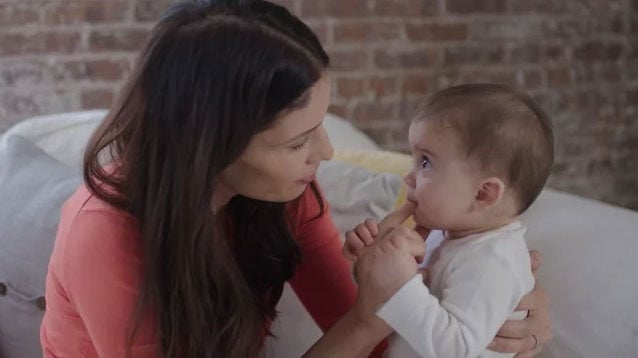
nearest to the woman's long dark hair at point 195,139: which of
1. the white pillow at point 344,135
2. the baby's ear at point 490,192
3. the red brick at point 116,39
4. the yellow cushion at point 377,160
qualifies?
the baby's ear at point 490,192

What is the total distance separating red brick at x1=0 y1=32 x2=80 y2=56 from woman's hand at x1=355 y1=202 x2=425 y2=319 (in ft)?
4.23

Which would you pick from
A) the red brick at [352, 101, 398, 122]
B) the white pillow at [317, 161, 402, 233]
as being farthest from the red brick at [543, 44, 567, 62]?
the white pillow at [317, 161, 402, 233]

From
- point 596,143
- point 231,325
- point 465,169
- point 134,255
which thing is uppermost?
point 465,169

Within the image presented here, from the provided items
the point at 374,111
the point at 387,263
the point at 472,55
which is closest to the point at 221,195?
the point at 387,263

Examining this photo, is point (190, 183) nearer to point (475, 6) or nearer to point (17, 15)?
point (17, 15)

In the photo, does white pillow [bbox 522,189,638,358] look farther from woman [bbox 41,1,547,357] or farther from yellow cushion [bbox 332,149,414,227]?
yellow cushion [bbox 332,149,414,227]

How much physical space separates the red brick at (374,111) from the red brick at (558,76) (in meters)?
0.48

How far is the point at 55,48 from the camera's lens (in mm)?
2160

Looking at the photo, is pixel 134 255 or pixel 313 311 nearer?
pixel 134 255

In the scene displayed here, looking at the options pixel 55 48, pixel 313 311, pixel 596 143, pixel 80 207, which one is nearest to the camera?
pixel 80 207

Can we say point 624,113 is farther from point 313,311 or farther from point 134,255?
point 134,255

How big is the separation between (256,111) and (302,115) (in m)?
0.06

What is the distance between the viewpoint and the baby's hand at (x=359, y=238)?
1177 millimetres

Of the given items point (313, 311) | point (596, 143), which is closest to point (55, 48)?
point (313, 311)
